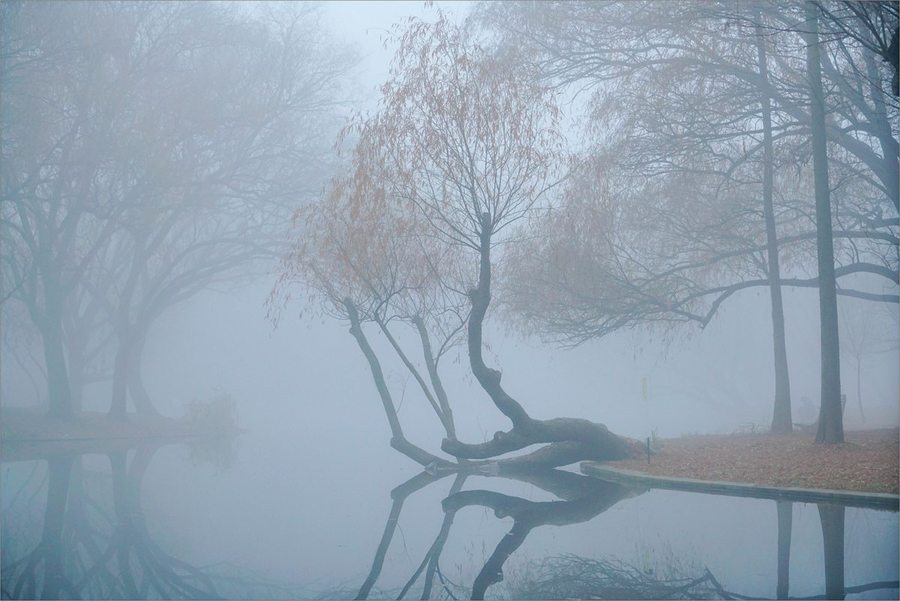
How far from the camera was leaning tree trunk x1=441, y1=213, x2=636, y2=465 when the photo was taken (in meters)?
12.5

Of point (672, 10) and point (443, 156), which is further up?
point (672, 10)

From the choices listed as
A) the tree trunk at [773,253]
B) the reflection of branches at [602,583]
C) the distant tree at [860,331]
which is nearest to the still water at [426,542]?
the reflection of branches at [602,583]

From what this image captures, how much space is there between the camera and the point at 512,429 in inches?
555

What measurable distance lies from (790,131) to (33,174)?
1684 cm

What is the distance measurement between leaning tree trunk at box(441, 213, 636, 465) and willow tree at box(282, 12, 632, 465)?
20 millimetres

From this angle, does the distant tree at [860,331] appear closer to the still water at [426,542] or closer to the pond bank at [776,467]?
the pond bank at [776,467]

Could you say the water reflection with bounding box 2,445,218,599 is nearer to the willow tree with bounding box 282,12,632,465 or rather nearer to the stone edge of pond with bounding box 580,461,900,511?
the willow tree with bounding box 282,12,632,465

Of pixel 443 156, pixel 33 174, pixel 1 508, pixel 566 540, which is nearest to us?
pixel 566 540

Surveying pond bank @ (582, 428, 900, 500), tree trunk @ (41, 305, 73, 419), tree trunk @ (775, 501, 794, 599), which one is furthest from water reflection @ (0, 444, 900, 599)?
tree trunk @ (41, 305, 73, 419)

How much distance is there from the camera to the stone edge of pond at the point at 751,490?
10.1 meters

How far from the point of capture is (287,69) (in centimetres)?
2586

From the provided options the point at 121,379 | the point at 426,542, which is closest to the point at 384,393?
the point at 426,542

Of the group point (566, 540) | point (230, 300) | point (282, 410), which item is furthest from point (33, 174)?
point (282, 410)

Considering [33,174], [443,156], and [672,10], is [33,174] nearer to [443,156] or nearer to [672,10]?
[443,156]
